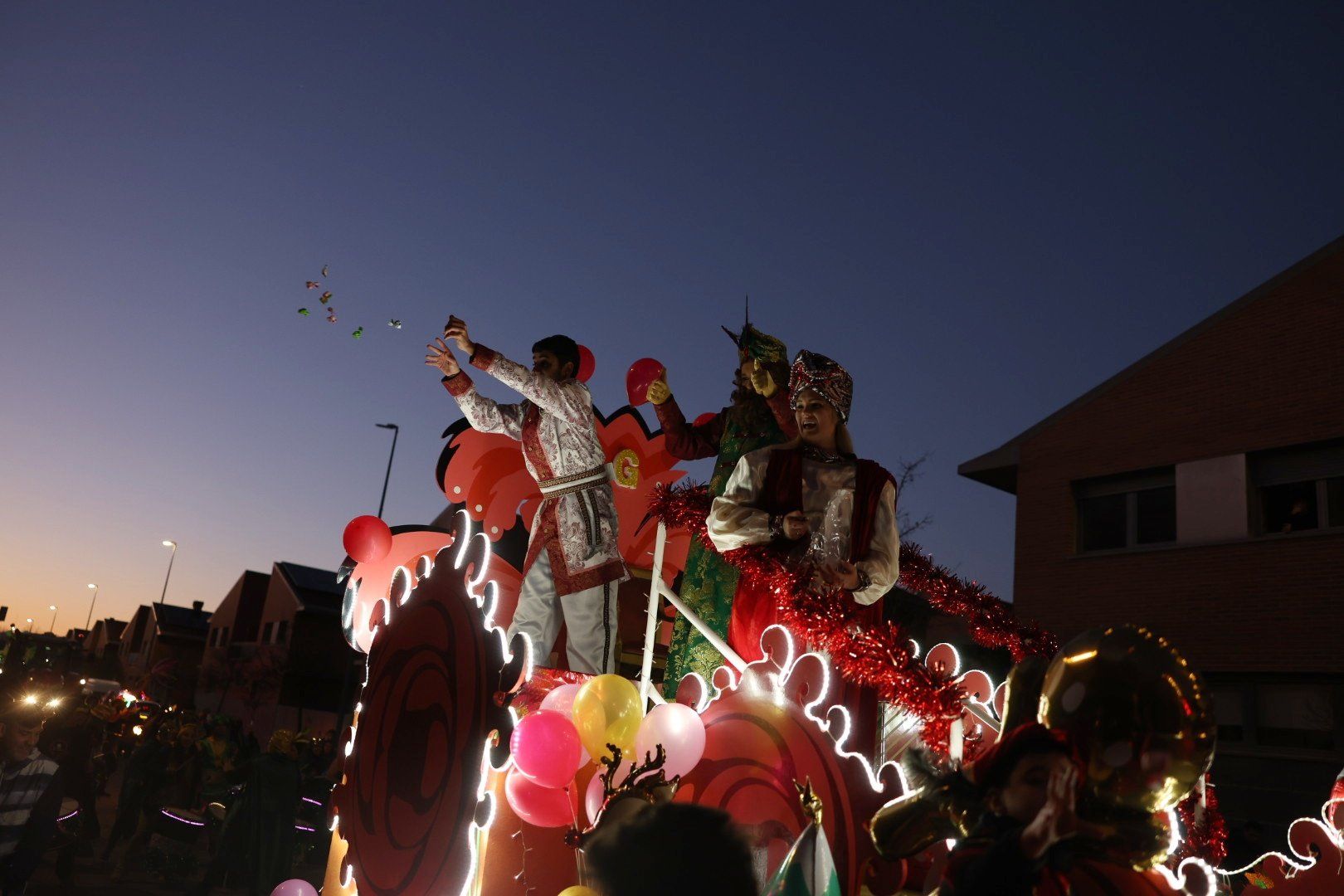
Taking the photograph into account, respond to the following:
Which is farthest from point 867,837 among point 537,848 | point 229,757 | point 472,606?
point 229,757

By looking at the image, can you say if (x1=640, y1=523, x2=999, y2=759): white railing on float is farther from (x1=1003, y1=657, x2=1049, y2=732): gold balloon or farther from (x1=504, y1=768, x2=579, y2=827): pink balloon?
(x1=1003, y1=657, x2=1049, y2=732): gold balloon

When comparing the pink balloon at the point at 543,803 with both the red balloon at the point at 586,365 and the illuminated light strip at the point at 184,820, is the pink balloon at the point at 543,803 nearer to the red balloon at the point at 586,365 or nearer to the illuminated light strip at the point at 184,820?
the red balloon at the point at 586,365

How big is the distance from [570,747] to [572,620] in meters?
1.39

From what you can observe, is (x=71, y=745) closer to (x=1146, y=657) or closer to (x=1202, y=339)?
(x=1146, y=657)

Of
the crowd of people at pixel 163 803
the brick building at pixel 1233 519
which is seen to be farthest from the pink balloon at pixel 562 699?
the brick building at pixel 1233 519

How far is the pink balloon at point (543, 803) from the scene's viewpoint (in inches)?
134

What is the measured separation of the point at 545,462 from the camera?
4918 mm

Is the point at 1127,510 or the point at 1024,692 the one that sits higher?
the point at 1127,510

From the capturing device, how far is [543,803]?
341 cm

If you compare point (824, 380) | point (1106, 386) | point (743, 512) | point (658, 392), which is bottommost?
point (743, 512)

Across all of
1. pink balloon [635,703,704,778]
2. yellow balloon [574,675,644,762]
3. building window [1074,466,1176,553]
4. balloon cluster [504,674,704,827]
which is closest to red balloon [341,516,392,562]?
balloon cluster [504,674,704,827]

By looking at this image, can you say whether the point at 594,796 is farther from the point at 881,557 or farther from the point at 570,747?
the point at 881,557

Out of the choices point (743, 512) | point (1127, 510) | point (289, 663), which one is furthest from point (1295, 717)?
point (289, 663)

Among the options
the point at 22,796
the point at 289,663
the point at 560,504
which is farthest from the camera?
the point at 289,663
